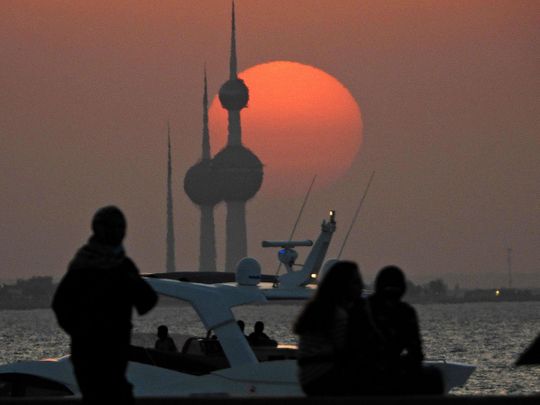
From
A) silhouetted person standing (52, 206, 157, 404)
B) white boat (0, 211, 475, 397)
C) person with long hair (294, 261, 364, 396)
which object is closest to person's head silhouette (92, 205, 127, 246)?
silhouetted person standing (52, 206, 157, 404)

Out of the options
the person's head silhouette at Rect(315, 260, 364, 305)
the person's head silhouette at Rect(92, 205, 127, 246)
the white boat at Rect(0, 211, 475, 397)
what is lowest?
the white boat at Rect(0, 211, 475, 397)

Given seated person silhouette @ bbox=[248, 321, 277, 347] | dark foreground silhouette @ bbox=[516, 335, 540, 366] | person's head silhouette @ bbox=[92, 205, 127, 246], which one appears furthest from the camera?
seated person silhouette @ bbox=[248, 321, 277, 347]

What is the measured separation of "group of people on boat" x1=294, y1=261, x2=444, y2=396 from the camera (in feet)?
33.2

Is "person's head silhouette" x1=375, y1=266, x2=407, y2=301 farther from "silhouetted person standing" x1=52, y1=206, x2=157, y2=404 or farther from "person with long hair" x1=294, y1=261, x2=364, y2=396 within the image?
"silhouetted person standing" x1=52, y1=206, x2=157, y2=404

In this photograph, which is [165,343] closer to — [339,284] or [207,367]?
[207,367]

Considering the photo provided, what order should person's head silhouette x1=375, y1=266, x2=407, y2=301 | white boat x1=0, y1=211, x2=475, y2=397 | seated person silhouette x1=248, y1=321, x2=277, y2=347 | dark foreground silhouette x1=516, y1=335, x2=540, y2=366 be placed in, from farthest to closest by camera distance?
seated person silhouette x1=248, y1=321, x2=277, y2=347 < white boat x1=0, y1=211, x2=475, y2=397 < person's head silhouette x1=375, y1=266, x2=407, y2=301 < dark foreground silhouette x1=516, y1=335, x2=540, y2=366

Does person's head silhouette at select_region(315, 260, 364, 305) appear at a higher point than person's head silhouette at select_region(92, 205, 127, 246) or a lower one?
lower

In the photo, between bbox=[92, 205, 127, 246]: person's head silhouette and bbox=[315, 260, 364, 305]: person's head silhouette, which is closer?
bbox=[92, 205, 127, 246]: person's head silhouette

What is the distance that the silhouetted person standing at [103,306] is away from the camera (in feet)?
32.3

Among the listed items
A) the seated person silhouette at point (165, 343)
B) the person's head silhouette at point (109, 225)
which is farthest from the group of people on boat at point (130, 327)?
the seated person silhouette at point (165, 343)

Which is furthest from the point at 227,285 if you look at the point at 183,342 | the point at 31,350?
the point at 31,350

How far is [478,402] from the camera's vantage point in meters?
9.75

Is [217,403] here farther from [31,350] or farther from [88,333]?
[31,350]

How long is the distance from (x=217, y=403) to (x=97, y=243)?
1339mm
